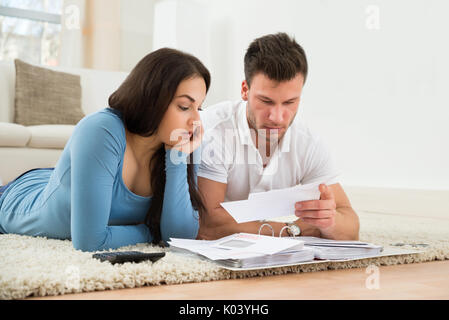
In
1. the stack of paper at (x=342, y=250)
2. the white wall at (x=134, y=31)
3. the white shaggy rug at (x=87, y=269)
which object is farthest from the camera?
the white wall at (x=134, y=31)

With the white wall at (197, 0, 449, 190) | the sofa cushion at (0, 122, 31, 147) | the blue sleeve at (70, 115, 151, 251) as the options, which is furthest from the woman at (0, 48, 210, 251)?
the white wall at (197, 0, 449, 190)

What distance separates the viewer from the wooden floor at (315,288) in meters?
0.88

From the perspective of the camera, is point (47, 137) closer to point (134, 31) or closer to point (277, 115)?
point (277, 115)

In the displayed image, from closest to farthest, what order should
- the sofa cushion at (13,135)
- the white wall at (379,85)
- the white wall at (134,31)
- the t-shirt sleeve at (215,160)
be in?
the t-shirt sleeve at (215,160), the white wall at (379,85), the sofa cushion at (13,135), the white wall at (134,31)

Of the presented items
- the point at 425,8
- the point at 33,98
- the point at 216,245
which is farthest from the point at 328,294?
the point at 33,98

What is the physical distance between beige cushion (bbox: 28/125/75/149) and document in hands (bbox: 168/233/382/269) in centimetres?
191

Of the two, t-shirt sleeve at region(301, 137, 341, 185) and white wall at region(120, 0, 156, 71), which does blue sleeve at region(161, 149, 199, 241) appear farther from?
white wall at region(120, 0, 156, 71)

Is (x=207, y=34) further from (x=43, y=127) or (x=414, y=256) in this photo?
(x=414, y=256)

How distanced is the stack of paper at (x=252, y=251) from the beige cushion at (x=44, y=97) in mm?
2307

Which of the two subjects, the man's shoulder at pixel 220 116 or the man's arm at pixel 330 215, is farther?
the man's shoulder at pixel 220 116

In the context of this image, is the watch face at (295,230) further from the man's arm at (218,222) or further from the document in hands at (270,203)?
the document in hands at (270,203)

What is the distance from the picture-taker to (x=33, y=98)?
127 inches

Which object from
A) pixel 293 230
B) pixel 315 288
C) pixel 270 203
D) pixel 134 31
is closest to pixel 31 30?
pixel 134 31

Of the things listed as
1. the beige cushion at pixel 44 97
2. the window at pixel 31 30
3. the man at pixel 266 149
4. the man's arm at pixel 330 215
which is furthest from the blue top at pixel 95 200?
the window at pixel 31 30
